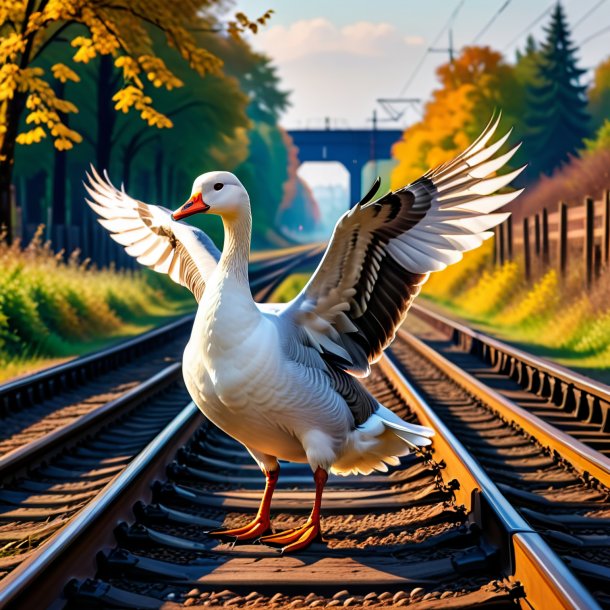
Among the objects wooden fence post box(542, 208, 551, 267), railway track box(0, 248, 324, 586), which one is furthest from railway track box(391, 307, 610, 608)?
wooden fence post box(542, 208, 551, 267)

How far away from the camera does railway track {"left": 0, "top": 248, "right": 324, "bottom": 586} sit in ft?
18.0

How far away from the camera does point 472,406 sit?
31.8 ft

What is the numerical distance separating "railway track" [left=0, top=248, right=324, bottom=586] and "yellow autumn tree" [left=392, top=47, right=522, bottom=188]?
79.2ft

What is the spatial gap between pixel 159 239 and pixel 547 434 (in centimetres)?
318

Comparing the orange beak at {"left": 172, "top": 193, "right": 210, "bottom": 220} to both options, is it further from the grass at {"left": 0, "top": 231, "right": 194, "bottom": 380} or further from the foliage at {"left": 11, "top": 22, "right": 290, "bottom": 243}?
the foliage at {"left": 11, "top": 22, "right": 290, "bottom": 243}

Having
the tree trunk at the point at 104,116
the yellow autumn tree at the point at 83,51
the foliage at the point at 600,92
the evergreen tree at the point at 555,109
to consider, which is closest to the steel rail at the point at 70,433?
the yellow autumn tree at the point at 83,51

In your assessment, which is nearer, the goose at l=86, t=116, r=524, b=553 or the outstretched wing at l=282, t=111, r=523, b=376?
the goose at l=86, t=116, r=524, b=553

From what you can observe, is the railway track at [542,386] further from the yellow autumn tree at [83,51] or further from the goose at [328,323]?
the yellow autumn tree at [83,51]

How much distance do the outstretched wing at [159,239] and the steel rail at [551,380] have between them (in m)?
4.08

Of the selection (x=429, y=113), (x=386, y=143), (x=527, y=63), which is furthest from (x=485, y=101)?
(x=386, y=143)

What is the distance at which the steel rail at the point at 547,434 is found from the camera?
601cm

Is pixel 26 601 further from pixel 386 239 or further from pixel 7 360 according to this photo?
pixel 7 360

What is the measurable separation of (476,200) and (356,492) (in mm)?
2170

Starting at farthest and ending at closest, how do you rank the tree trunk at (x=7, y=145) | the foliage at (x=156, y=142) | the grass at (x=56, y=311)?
the foliage at (x=156, y=142) → the tree trunk at (x=7, y=145) → the grass at (x=56, y=311)
